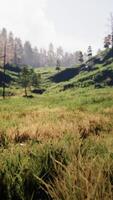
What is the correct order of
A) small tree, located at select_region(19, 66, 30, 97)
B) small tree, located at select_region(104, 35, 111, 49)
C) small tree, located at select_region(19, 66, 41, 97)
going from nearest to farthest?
1. small tree, located at select_region(19, 66, 41, 97)
2. small tree, located at select_region(19, 66, 30, 97)
3. small tree, located at select_region(104, 35, 111, 49)

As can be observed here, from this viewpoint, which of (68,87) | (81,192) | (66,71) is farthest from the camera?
(66,71)

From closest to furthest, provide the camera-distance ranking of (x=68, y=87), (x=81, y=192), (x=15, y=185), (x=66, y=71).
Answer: (x=81, y=192)
(x=15, y=185)
(x=68, y=87)
(x=66, y=71)

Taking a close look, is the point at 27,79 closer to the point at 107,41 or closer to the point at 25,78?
the point at 25,78

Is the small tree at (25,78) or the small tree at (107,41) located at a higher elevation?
the small tree at (107,41)

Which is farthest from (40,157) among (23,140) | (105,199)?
(23,140)

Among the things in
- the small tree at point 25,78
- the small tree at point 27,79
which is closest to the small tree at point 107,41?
the small tree at point 27,79

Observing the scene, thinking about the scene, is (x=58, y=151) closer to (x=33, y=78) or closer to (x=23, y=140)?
(x=23, y=140)

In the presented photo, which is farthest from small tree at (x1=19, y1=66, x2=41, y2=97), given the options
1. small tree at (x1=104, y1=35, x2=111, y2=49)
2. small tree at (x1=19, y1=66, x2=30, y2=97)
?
small tree at (x1=104, y1=35, x2=111, y2=49)

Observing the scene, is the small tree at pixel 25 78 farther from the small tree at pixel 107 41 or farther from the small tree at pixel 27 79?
the small tree at pixel 107 41

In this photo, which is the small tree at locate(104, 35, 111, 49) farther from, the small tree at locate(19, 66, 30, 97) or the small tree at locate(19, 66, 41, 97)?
the small tree at locate(19, 66, 30, 97)

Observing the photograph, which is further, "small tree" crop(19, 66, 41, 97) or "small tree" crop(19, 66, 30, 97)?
"small tree" crop(19, 66, 30, 97)

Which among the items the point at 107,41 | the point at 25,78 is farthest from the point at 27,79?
the point at 107,41

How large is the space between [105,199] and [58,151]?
9.63ft

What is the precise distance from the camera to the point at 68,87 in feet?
295
